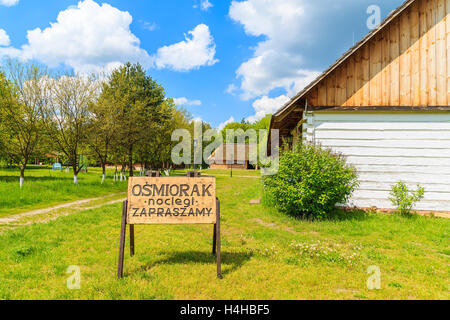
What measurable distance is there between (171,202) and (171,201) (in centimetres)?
2

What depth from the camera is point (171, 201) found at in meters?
4.75

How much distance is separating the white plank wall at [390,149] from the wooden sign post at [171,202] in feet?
22.1

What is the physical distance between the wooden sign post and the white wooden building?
20.6 feet

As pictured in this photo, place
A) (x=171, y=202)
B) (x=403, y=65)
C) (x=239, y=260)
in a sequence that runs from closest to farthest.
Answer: (x=171, y=202), (x=239, y=260), (x=403, y=65)

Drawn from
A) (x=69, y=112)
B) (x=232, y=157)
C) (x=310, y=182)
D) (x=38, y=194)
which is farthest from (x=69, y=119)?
(x=232, y=157)

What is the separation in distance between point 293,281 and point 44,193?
13.9 metres

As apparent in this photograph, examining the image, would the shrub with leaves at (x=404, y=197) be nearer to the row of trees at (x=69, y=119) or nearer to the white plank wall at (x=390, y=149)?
the white plank wall at (x=390, y=149)

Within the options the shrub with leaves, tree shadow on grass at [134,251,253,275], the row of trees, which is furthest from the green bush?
the row of trees

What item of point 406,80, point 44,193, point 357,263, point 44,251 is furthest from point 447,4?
point 44,193

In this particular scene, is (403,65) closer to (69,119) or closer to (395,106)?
(395,106)

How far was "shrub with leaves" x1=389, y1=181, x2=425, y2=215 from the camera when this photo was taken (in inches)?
369

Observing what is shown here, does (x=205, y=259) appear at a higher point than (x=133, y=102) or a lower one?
lower

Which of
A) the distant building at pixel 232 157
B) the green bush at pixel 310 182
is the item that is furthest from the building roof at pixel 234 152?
the green bush at pixel 310 182

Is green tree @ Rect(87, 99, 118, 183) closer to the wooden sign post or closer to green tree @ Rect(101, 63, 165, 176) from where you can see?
green tree @ Rect(101, 63, 165, 176)
